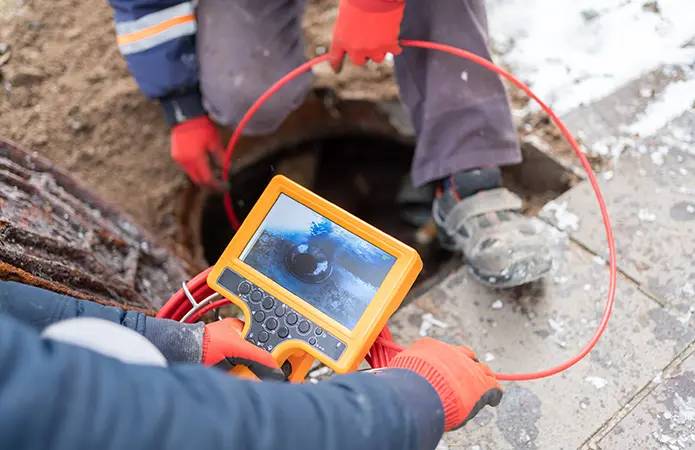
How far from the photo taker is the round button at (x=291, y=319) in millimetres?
1055

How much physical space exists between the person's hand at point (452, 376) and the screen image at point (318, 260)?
0.37 ft

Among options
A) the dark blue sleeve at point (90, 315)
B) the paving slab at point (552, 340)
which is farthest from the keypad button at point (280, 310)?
the paving slab at point (552, 340)

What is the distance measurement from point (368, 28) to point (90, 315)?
725 millimetres

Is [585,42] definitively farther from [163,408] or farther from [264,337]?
[163,408]

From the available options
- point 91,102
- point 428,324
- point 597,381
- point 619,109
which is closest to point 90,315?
point 428,324

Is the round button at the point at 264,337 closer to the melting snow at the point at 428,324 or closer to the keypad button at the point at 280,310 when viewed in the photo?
the keypad button at the point at 280,310

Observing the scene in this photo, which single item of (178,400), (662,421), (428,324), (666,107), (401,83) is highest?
(178,400)

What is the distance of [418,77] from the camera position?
1.51 meters

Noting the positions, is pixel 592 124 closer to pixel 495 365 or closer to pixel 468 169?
pixel 468 169

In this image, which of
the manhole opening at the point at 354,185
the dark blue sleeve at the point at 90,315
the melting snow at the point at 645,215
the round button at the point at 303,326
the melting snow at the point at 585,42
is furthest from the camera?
the manhole opening at the point at 354,185

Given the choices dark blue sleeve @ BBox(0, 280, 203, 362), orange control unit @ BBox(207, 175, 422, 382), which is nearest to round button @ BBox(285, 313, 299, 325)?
orange control unit @ BBox(207, 175, 422, 382)

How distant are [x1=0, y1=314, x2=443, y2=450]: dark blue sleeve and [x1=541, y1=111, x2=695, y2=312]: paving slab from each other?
2.68ft

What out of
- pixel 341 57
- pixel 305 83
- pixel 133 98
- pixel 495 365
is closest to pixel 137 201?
pixel 133 98

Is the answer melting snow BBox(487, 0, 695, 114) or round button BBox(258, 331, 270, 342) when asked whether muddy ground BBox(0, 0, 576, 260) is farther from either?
round button BBox(258, 331, 270, 342)
